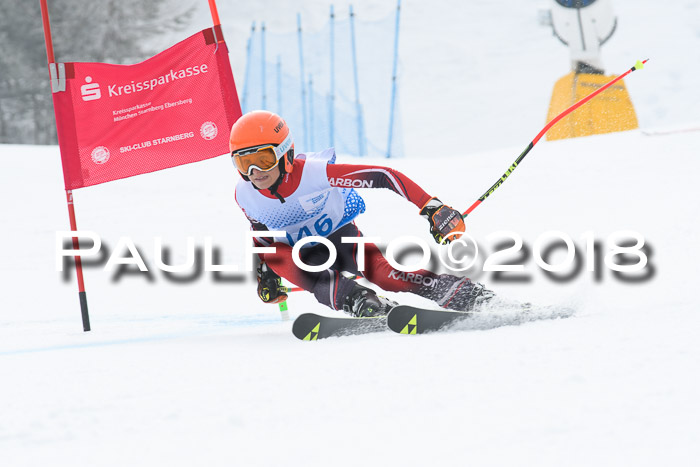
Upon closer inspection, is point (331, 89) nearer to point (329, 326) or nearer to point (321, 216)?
point (321, 216)

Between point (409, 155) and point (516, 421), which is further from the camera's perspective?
point (409, 155)

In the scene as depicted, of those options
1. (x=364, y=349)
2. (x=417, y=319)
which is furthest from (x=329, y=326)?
(x=364, y=349)

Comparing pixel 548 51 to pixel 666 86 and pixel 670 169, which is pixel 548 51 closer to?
pixel 666 86

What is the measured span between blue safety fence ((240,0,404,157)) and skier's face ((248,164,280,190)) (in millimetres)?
9866

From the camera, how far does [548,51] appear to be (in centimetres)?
3188

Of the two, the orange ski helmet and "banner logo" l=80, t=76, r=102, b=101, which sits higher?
"banner logo" l=80, t=76, r=102, b=101

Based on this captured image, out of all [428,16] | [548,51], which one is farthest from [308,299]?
[428,16]

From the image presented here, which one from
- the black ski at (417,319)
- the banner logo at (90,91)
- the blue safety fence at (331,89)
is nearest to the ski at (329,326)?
the black ski at (417,319)

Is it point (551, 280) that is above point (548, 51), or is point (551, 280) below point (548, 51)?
below

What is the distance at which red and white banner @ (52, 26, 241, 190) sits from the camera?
5.14 meters

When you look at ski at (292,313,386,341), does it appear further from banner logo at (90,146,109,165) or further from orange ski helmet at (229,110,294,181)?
banner logo at (90,146,109,165)

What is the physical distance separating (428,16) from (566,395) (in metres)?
35.5

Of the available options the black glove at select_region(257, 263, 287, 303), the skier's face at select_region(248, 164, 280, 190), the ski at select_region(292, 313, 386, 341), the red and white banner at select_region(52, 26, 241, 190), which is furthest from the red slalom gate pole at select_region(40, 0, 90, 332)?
the ski at select_region(292, 313, 386, 341)

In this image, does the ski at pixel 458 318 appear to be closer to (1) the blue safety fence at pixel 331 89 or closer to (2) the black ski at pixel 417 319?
(2) the black ski at pixel 417 319
